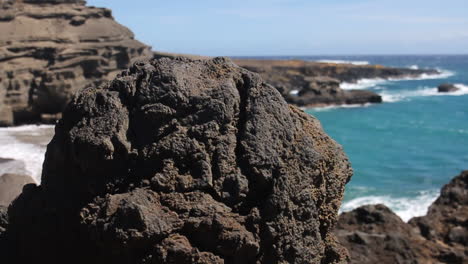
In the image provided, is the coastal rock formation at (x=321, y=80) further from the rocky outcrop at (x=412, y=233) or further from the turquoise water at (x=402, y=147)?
the rocky outcrop at (x=412, y=233)

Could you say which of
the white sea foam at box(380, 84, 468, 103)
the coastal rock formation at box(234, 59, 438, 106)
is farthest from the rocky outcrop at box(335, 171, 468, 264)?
the white sea foam at box(380, 84, 468, 103)

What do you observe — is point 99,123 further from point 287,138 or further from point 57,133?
point 287,138

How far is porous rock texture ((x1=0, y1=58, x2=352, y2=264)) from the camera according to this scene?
2.99 meters

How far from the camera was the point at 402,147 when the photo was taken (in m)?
22.7

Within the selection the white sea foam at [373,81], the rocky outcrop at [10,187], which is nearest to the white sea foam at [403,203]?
the rocky outcrop at [10,187]

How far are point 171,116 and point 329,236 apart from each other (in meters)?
1.48

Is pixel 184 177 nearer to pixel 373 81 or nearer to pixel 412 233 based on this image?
pixel 412 233

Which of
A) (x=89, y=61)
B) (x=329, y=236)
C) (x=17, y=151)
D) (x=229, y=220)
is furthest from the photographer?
(x=89, y=61)

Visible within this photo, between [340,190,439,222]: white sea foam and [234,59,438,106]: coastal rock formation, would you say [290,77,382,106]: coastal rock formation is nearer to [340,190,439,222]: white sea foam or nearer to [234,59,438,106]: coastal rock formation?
[234,59,438,106]: coastal rock formation

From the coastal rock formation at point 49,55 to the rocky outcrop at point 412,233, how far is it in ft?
45.4

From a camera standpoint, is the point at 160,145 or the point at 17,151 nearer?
the point at 160,145

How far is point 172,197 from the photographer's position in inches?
121


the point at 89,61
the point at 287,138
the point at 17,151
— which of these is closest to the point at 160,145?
the point at 287,138

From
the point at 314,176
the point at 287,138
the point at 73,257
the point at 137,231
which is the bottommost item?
the point at 73,257
